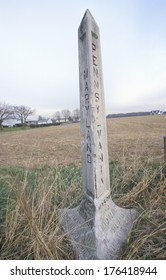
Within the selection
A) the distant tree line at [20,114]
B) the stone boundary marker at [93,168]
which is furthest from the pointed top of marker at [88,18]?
the distant tree line at [20,114]

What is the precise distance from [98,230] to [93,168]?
0.63 m

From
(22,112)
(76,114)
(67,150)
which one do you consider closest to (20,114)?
(22,112)

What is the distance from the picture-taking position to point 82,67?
7.98 feet

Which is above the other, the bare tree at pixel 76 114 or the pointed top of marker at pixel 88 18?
the bare tree at pixel 76 114

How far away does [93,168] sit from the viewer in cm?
235

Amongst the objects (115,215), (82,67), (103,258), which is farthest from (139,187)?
(82,67)

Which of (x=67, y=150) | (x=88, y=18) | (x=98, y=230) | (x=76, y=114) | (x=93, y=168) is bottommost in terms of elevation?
(x=67, y=150)

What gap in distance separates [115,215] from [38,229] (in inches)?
37.2

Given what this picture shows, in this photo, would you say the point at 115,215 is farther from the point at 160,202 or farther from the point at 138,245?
the point at 160,202

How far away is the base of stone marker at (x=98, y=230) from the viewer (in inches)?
86.4

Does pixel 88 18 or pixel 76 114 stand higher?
pixel 76 114

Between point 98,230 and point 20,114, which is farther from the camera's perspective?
point 20,114

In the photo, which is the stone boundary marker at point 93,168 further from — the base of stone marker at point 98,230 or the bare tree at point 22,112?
the bare tree at point 22,112

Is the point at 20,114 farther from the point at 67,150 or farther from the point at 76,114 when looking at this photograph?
the point at 67,150
